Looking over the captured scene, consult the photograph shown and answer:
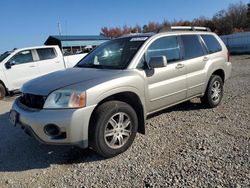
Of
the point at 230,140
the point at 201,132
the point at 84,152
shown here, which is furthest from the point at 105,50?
the point at 230,140

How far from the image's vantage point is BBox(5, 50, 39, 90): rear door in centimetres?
1031

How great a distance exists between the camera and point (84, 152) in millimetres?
4191

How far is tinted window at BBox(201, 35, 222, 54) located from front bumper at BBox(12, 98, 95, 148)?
343 centimetres

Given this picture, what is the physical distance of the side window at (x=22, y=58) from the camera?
10.4 metres

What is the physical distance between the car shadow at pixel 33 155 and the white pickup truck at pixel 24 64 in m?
5.88

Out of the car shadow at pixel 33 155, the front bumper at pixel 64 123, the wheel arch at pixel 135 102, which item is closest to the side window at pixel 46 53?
the car shadow at pixel 33 155

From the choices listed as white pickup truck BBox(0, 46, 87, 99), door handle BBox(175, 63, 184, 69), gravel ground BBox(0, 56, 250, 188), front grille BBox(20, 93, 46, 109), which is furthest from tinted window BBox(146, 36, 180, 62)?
white pickup truck BBox(0, 46, 87, 99)

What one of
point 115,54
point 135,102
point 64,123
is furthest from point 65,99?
point 115,54

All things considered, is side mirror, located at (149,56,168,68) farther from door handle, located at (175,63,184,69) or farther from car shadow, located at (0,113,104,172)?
car shadow, located at (0,113,104,172)

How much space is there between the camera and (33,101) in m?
3.84

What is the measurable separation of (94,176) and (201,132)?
2098 millimetres

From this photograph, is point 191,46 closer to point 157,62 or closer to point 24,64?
point 157,62

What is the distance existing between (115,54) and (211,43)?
97.9 inches

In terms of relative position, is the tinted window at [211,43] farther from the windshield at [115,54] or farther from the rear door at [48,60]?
the rear door at [48,60]
